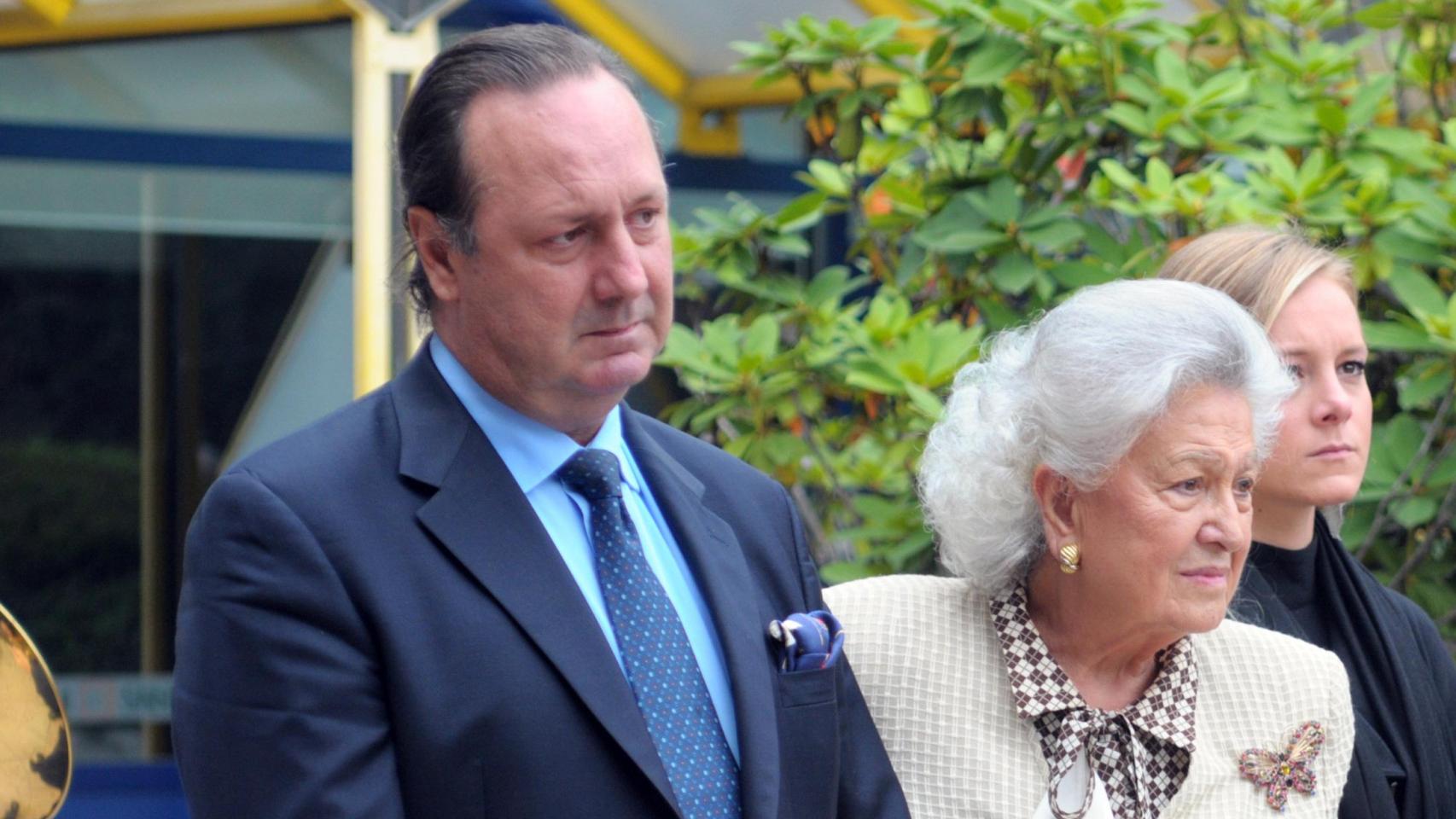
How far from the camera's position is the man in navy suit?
1600mm

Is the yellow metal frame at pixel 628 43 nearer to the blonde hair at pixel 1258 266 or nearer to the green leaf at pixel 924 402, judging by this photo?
the green leaf at pixel 924 402

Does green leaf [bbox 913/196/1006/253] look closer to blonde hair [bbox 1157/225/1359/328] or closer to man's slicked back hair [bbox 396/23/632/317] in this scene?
blonde hair [bbox 1157/225/1359/328]

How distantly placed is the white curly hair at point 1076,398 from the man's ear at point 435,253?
2.94 ft

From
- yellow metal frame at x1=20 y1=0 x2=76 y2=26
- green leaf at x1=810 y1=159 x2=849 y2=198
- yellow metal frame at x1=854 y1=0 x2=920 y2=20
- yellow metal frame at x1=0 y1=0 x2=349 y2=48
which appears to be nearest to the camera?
green leaf at x1=810 y1=159 x2=849 y2=198

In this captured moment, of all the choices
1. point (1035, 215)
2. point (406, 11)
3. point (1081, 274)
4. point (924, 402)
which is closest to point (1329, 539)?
point (924, 402)

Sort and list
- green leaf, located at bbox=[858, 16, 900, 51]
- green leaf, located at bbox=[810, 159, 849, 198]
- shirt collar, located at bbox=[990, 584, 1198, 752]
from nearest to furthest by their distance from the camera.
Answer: shirt collar, located at bbox=[990, 584, 1198, 752], green leaf, located at bbox=[858, 16, 900, 51], green leaf, located at bbox=[810, 159, 849, 198]

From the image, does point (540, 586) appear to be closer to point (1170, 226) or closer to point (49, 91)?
point (1170, 226)

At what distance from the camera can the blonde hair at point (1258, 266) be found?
2682 millimetres

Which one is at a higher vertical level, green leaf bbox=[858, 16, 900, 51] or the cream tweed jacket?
green leaf bbox=[858, 16, 900, 51]

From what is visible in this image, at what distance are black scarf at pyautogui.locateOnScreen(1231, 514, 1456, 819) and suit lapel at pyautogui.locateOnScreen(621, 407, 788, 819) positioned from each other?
1078 millimetres

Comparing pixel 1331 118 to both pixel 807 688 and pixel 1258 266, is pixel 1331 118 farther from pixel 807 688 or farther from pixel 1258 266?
pixel 807 688

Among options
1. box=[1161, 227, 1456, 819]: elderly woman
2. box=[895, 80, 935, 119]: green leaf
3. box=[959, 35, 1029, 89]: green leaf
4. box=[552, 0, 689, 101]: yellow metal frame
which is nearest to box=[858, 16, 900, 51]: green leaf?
box=[895, 80, 935, 119]: green leaf

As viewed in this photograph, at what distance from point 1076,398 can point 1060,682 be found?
40 centimetres

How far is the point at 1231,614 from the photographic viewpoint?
2.70 m
